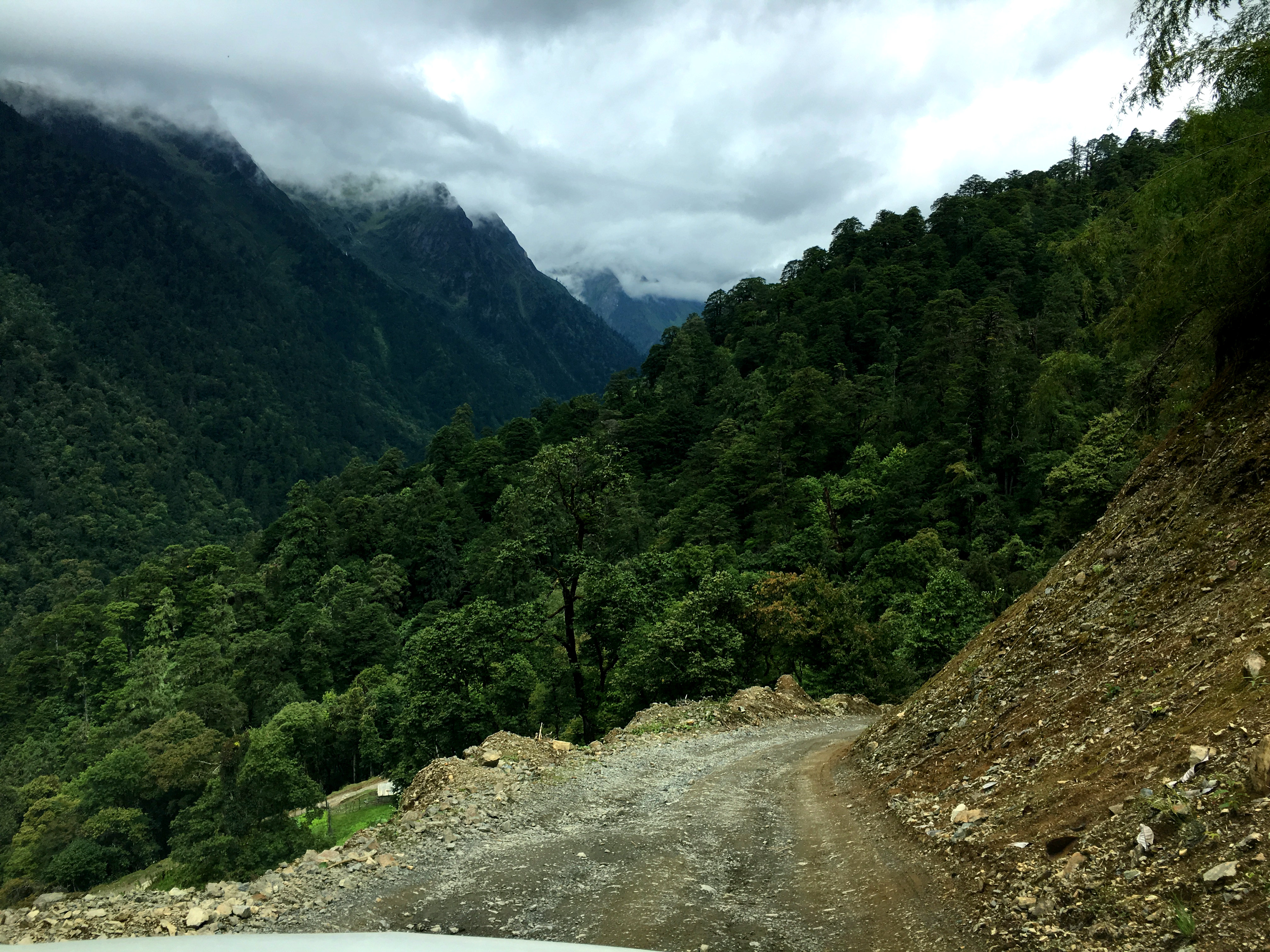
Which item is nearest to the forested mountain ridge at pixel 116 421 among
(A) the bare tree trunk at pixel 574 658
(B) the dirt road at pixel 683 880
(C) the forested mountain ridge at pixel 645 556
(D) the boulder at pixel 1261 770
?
(C) the forested mountain ridge at pixel 645 556

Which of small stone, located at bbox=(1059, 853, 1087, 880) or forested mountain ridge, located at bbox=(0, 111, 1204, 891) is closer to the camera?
small stone, located at bbox=(1059, 853, 1087, 880)

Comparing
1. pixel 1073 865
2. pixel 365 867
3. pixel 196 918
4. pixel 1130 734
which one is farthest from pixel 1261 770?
pixel 196 918

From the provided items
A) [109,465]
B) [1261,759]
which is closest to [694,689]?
[1261,759]

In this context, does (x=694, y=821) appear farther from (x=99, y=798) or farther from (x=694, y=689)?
(x=99, y=798)

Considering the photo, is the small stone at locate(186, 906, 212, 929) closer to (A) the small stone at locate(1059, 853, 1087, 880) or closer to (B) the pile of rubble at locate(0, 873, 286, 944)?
(B) the pile of rubble at locate(0, 873, 286, 944)

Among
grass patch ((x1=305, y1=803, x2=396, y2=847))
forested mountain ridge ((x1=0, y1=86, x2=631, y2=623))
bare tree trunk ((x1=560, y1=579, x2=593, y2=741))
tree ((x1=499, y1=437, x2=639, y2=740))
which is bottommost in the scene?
grass patch ((x1=305, y1=803, x2=396, y2=847))

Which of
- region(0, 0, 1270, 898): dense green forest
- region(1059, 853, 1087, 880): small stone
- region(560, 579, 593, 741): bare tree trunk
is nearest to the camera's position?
region(1059, 853, 1087, 880): small stone

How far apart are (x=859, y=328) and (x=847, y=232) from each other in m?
27.7

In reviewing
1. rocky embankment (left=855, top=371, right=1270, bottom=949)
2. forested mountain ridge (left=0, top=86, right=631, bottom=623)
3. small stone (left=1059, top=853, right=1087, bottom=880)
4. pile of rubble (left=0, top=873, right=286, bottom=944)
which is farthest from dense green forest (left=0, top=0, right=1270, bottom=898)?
A: forested mountain ridge (left=0, top=86, right=631, bottom=623)

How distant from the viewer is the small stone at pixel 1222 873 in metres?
4.04

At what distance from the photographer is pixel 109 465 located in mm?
142125

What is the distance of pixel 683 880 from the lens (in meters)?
6.93

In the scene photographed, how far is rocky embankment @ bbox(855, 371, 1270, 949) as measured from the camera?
437cm

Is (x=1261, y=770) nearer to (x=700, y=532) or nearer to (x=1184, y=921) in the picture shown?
(x=1184, y=921)
